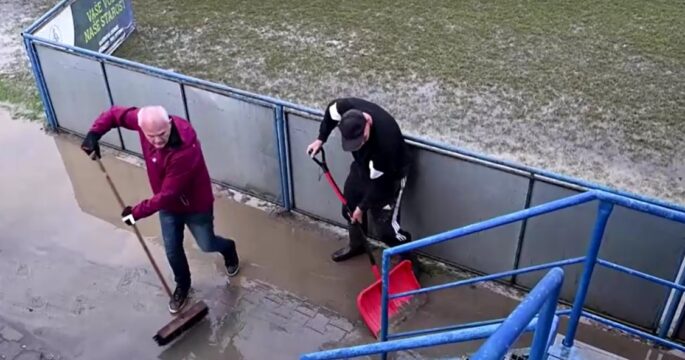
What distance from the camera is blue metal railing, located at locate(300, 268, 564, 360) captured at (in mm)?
2088

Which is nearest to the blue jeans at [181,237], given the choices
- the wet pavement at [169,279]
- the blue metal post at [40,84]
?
the wet pavement at [169,279]

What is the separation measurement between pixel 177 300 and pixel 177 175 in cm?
138

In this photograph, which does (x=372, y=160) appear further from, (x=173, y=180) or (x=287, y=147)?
(x=173, y=180)

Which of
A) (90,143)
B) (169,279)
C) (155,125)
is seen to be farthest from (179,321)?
(155,125)

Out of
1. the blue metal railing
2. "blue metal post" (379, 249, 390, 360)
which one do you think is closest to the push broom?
"blue metal post" (379, 249, 390, 360)

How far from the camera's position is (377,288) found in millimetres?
5734

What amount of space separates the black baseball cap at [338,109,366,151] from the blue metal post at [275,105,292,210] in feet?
3.99

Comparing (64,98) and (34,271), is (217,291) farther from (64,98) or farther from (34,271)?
(64,98)

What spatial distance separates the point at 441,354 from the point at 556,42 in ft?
20.4

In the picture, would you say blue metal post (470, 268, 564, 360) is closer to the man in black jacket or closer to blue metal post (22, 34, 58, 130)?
the man in black jacket

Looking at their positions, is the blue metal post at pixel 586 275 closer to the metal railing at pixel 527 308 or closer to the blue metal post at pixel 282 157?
the metal railing at pixel 527 308

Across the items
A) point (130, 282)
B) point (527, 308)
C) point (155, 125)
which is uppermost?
point (527, 308)

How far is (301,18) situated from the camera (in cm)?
1079

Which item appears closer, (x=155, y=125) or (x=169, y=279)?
(x=155, y=125)
